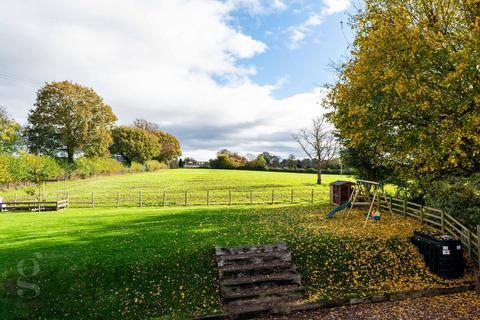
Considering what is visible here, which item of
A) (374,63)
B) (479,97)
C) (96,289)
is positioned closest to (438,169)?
(479,97)

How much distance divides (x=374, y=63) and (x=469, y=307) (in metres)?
10.4

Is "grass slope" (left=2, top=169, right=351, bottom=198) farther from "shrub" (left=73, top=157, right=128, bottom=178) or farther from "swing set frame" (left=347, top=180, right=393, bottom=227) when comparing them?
"swing set frame" (left=347, top=180, right=393, bottom=227)

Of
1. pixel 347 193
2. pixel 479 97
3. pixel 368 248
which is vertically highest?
pixel 479 97

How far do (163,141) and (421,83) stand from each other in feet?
360

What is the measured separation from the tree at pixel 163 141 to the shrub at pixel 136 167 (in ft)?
82.0

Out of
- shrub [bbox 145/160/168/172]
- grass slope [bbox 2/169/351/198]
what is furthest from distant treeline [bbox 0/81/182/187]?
shrub [bbox 145/160/168/172]

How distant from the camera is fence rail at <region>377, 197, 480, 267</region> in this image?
11.6 m

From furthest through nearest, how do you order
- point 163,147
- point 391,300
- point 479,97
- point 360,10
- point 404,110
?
point 163,147 < point 360,10 < point 404,110 < point 479,97 < point 391,300

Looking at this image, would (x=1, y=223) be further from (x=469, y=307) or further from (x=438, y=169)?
(x=438, y=169)

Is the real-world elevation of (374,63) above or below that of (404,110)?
above

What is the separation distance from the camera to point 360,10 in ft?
59.2

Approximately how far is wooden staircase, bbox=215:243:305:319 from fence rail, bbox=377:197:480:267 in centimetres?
700

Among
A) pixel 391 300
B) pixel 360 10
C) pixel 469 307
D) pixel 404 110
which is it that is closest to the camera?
pixel 469 307

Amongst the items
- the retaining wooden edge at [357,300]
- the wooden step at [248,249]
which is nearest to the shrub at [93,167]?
the wooden step at [248,249]
